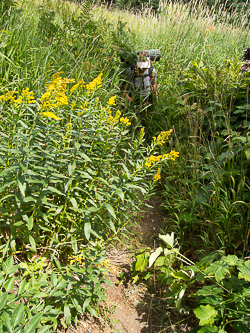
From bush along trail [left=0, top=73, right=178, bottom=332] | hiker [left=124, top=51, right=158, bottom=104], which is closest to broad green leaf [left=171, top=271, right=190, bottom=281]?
bush along trail [left=0, top=73, right=178, bottom=332]

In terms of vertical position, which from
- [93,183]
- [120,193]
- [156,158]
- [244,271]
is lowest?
[244,271]

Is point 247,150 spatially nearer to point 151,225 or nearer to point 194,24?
point 151,225

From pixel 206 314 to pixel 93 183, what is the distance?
3.46ft

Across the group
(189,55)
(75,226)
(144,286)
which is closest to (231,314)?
(144,286)

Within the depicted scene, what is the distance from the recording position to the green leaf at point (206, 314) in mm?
1354

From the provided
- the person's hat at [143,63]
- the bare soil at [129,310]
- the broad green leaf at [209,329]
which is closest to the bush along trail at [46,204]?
the bare soil at [129,310]

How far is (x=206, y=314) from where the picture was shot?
4.54ft

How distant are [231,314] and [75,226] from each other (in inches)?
41.9

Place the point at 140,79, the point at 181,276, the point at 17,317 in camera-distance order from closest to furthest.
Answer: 1. the point at 17,317
2. the point at 181,276
3. the point at 140,79

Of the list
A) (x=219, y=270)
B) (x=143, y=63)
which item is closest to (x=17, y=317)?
(x=219, y=270)

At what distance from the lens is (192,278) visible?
1619 mm

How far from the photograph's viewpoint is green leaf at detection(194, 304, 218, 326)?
1.35 metres

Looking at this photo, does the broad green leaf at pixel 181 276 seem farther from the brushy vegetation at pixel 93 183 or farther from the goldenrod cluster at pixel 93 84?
the goldenrod cluster at pixel 93 84

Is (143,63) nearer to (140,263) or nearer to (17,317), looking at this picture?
(140,263)
